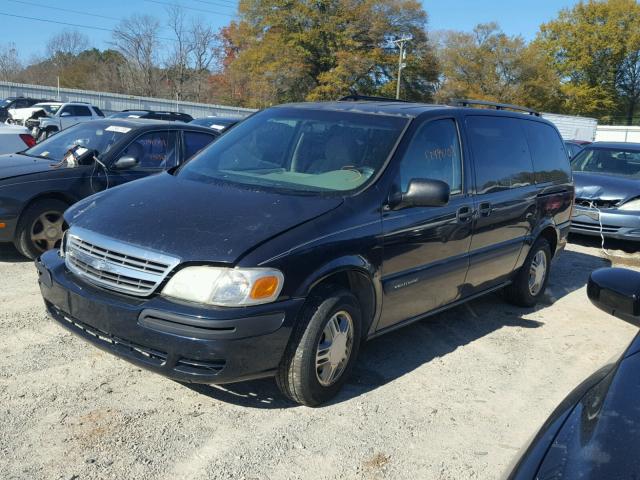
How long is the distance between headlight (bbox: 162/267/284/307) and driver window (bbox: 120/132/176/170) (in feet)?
13.1

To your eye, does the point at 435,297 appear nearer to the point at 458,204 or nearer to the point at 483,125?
the point at 458,204

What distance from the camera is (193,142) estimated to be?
23.5 ft

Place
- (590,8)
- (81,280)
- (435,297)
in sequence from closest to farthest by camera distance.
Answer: (81,280), (435,297), (590,8)

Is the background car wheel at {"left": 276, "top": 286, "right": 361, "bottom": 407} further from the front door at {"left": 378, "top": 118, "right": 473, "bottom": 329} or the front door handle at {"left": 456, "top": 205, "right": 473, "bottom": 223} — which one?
the front door handle at {"left": 456, "top": 205, "right": 473, "bottom": 223}

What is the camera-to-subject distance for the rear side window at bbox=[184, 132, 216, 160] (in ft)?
23.3

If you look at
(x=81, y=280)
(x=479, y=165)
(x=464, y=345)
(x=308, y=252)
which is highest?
(x=479, y=165)

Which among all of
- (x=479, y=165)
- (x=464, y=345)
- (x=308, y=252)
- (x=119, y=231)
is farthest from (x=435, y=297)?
(x=119, y=231)

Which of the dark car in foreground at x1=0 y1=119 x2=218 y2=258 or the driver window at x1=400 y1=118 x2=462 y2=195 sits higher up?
the driver window at x1=400 y1=118 x2=462 y2=195

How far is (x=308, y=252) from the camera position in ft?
10.6

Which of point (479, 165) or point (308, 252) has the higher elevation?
point (479, 165)

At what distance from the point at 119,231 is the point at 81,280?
39cm

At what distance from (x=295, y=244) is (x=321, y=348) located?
641 mm

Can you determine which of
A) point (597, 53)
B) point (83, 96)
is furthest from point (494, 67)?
point (83, 96)

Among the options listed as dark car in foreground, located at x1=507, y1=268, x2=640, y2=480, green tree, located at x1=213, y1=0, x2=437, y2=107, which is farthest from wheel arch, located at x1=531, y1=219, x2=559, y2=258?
green tree, located at x1=213, y1=0, x2=437, y2=107
